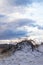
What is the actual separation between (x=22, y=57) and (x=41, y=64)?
1.09m

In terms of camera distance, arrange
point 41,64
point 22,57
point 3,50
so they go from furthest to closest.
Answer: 1. point 3,50
2. point 22,57
3. point 41,64

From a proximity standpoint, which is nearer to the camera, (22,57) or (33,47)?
(22,57)

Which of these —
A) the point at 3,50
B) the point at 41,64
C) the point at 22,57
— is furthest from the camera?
the point at 3,50

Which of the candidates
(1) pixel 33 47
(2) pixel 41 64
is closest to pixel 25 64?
(2) pixel 41 64

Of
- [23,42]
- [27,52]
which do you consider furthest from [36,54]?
[23,42]

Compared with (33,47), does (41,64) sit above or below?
below

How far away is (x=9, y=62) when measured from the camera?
8570 millimetres

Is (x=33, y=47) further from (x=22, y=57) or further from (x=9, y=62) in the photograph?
(x=9, y=62)

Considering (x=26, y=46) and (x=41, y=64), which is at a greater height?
(x=26, y=46)

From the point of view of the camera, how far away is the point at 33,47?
1019 cm

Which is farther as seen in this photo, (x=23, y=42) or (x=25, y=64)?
(x=23, y=42)

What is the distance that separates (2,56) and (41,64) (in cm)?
191

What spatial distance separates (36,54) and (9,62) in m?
1.60

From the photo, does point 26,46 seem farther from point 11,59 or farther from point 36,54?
point 11,59
